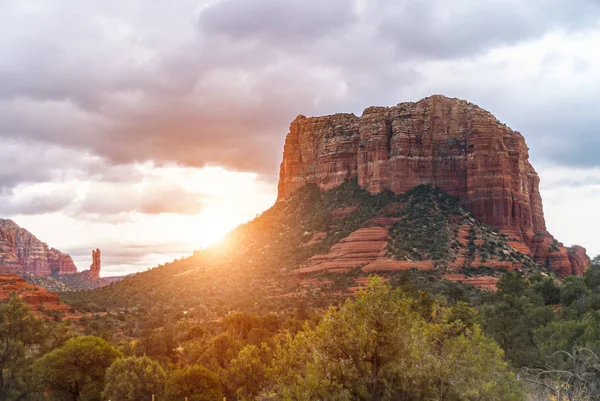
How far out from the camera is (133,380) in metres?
30.4

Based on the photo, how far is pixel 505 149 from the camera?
96625 mm

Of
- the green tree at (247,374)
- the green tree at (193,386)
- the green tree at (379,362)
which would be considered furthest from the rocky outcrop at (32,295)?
the green tree at (379,362)

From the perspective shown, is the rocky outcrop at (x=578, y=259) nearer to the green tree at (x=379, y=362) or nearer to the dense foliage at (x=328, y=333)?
the dense foliage at (x=328, y=333)

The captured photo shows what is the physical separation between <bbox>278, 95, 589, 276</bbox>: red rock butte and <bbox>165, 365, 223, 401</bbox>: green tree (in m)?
70.8

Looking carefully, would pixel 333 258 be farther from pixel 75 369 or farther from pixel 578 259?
pixel 75 369

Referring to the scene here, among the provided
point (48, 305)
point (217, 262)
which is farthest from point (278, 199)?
point (48, 305)

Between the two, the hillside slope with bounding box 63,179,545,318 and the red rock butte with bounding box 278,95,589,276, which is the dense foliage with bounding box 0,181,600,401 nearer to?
the hillside slope with bounding box 63,179,545,318

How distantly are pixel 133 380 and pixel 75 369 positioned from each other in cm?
439

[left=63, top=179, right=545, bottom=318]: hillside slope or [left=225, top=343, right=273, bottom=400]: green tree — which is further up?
[left=63, top=179, right=545, bottom=318]: hillside slope

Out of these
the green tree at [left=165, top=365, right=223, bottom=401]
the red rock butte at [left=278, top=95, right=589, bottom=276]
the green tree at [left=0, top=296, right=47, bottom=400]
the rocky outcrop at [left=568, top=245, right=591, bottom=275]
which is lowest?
the green tree at [left=165, top=365, right=223, bottom=401]

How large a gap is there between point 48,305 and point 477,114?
7777 cm

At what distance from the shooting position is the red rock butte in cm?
9400

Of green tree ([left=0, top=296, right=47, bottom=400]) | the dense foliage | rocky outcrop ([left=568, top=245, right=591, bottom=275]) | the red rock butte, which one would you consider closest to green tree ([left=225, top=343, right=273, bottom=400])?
the dense foliage

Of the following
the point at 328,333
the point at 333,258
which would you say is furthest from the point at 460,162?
the point at 328,333
